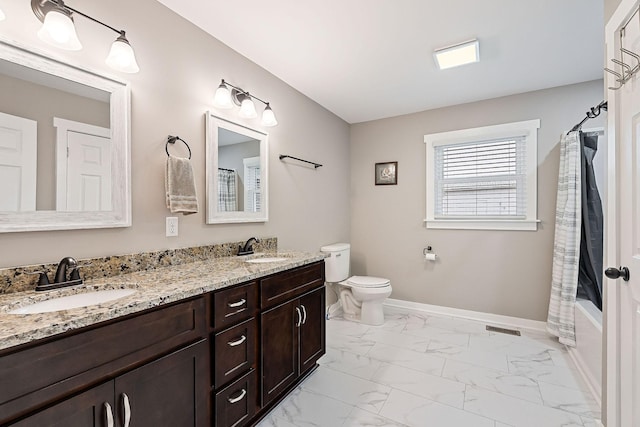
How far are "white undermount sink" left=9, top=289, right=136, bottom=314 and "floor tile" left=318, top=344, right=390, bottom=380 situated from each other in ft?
5.33

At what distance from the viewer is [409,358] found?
239 centimetres

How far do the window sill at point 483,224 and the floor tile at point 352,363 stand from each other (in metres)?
1.64

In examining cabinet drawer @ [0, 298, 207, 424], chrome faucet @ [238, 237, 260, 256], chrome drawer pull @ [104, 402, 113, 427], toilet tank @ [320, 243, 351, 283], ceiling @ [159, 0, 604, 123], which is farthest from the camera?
toilet tank @ [320, 243, 351, 283]

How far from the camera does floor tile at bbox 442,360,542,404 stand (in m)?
1.92

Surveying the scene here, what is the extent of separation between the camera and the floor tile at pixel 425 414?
5.44ft

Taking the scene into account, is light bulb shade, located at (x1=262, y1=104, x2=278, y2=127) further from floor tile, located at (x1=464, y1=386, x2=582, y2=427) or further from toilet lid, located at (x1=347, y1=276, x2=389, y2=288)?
floor tile, located at (x1=464, y1=386, x2=582, y2=427)

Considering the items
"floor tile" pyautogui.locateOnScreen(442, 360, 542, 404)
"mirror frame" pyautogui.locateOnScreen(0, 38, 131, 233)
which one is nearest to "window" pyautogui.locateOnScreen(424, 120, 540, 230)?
"floor tile" pyautogui.locateOnScreen(442, 360, 542, 404)

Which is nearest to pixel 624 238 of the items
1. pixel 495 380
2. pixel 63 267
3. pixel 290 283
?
pixel 495 380

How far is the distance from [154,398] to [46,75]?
1423mm

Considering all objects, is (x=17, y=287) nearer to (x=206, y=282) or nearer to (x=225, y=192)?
(x=206, y=282)

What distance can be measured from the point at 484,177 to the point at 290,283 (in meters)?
2.54

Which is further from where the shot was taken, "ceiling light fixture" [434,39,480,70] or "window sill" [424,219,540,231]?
"window sill" [424,219,540,231]

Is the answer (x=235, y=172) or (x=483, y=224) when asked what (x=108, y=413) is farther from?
(x=483, y=224)

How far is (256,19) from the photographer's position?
6.07ft
